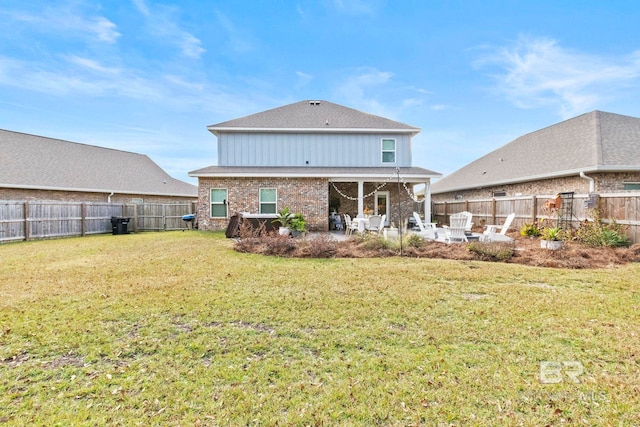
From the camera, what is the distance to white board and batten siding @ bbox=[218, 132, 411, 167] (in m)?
17.5

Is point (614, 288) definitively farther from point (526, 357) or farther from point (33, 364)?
point (33, 364)

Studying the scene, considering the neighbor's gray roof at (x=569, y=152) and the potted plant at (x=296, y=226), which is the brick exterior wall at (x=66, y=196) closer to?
the potted plant at (x=296, y=226)

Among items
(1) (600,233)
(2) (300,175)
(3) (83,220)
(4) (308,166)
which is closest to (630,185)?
(1) (600,233)

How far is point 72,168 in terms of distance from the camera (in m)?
19.3

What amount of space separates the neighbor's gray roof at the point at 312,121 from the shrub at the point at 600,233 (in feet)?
30.3

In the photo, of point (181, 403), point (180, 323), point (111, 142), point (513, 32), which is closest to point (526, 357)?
point (181, 403)

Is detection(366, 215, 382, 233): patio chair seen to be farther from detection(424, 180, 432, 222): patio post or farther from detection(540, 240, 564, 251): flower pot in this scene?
detection(540, 240, 564, 251): flower pot

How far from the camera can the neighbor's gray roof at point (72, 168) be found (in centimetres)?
1662

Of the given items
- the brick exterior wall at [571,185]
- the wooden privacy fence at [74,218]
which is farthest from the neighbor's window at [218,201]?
the brick exterior wall at [571,185]

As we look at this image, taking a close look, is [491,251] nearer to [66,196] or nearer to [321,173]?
[321,173]

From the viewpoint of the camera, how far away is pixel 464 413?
2.40 meters

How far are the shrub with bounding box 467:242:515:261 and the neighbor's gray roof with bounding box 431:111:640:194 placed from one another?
→ 21.6 ft

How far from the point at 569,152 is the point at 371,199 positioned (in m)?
9.75

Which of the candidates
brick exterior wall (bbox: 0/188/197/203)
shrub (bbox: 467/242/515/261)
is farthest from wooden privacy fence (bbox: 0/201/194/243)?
shrub (bbox: 467/242/515/261)
